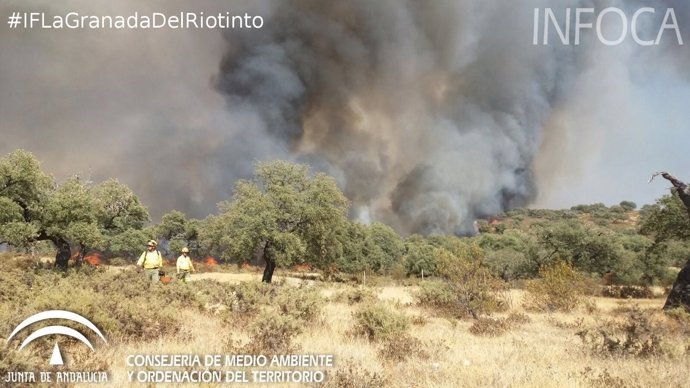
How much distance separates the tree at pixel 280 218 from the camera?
3111 centimetres

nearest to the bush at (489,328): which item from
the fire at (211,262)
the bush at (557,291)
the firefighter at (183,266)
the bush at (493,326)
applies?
the bush at (493,326)

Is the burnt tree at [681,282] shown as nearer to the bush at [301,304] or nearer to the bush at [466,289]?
the bush at [466,289]

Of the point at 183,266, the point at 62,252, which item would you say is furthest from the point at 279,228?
the point at 183,266

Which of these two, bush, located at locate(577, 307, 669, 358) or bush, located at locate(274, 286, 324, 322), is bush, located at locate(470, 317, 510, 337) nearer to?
bush, located at locate(577, 307, 669, 358)

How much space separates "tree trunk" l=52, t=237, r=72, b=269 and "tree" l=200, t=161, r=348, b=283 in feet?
30.8

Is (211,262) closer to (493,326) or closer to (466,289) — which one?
(466,289)

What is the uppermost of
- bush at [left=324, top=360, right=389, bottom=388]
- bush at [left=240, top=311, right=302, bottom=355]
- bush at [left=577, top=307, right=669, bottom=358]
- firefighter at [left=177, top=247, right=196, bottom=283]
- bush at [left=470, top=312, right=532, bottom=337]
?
firefighter at [left=177, top=247, right=196, bottom=283]

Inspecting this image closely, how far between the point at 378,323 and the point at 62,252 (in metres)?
22.5

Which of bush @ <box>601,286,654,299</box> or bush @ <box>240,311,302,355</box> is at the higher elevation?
bush @ <box>240,311,302,355</box>

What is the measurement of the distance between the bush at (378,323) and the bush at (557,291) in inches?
429

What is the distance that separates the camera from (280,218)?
3234 centimetres

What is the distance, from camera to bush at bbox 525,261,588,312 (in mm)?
18750

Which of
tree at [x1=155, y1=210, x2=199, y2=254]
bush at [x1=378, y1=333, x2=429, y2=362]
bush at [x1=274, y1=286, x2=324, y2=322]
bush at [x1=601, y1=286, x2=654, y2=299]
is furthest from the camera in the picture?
tree at [x1=155, y1=210, x2=199, y2=254]

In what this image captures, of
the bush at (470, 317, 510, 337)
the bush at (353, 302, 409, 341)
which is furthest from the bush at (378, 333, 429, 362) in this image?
the bush at (470, 317, 510, 337)
